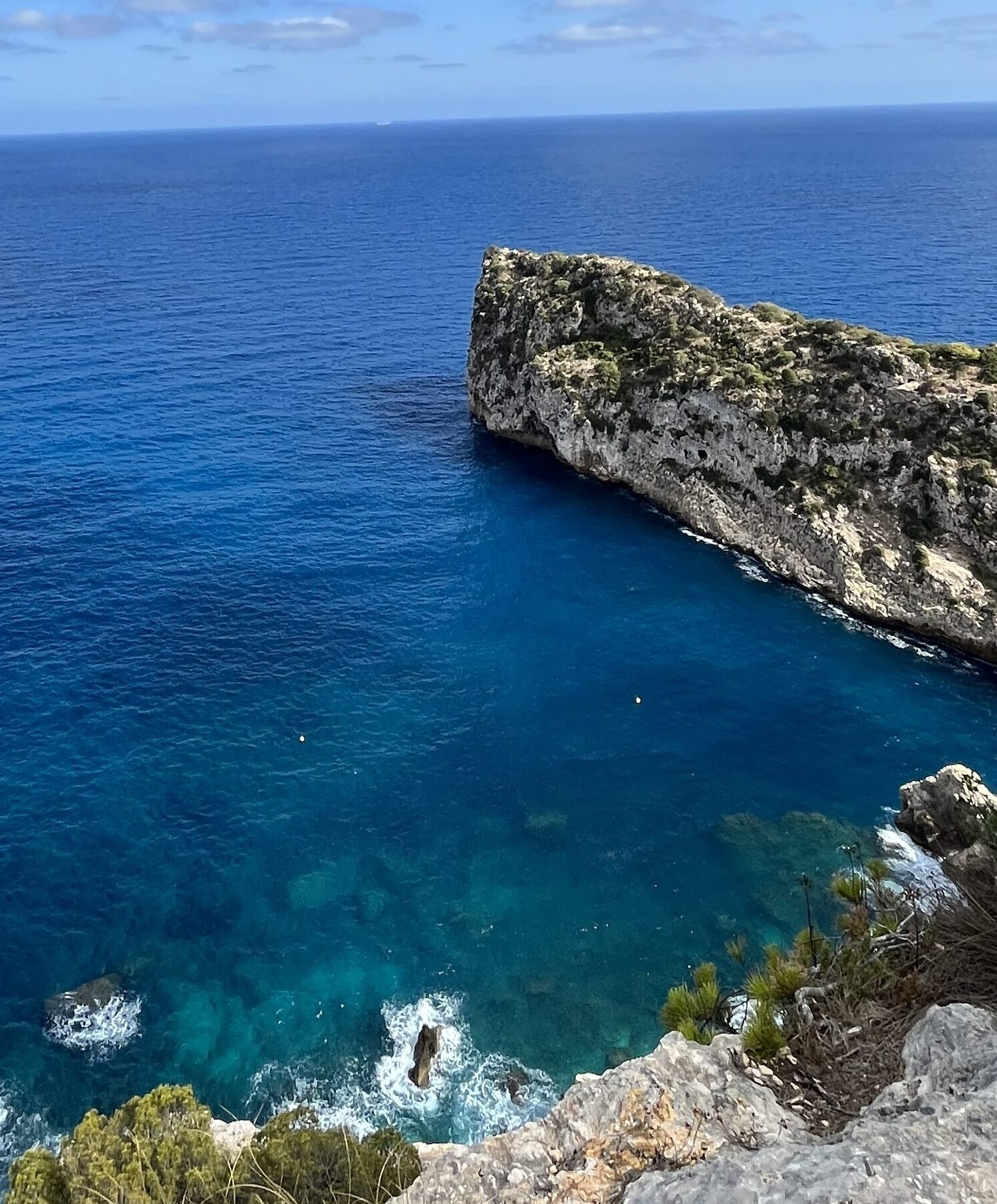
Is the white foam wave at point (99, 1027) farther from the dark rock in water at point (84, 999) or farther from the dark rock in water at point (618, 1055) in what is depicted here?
the dark rock in water at point (618, 1055)

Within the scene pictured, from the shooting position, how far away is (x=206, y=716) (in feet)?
148

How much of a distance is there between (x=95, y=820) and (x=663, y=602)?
34.0m

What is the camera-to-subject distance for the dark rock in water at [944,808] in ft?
116

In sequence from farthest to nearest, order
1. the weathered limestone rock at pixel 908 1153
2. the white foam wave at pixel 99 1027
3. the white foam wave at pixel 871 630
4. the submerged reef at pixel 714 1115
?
the white foam wave at pixel 871 630, the white foam wave at pixel 99 1027, the submerged reef at pixel 714 1115, the weathered limestone rock at pixel 908 1153

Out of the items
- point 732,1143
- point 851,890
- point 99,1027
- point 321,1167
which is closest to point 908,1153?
point 732,1143

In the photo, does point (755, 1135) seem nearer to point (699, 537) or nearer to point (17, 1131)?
point (17, 1131)

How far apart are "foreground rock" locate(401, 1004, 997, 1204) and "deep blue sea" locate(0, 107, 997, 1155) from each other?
1246cm

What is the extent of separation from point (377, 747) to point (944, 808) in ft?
84.6

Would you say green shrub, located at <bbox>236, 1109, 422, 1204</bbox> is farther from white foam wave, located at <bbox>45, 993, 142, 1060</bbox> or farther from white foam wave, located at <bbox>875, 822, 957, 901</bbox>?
white foam wave, located at <bbox>875, 822, 957, 901</bbox>

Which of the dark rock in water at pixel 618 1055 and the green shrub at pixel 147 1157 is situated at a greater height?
the green shrub at pixel 147 1157

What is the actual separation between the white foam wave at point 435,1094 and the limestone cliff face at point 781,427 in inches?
1351

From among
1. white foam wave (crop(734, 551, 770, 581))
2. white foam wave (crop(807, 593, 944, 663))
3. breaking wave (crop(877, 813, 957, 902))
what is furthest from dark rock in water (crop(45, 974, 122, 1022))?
white foam wave (crop(734, 551, 770, 581))

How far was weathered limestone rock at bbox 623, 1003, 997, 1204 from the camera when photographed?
13.4 m

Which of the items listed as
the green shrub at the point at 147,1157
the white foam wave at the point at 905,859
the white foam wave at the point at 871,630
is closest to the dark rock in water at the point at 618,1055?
the white foam wave at the point at 905,859
